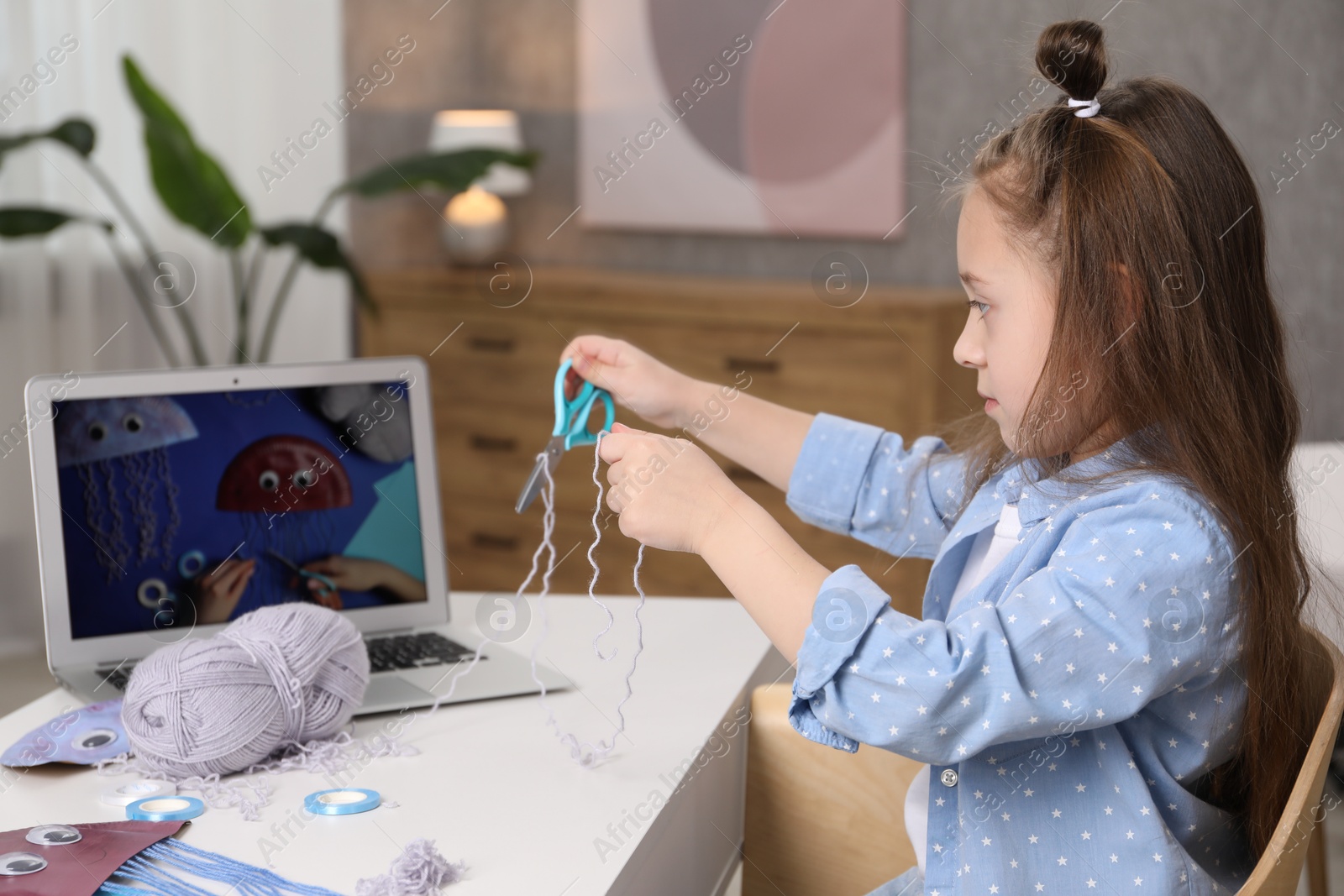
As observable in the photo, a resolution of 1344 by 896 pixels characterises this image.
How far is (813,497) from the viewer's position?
1.17 meters

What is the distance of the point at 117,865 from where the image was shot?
74cm

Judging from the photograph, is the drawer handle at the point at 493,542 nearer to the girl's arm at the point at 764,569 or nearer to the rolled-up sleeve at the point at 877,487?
the rolled-up sleeve at the point at 877,487

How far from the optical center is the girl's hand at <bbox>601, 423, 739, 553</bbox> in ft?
2.77

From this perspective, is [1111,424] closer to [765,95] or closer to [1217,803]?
[1217,803]

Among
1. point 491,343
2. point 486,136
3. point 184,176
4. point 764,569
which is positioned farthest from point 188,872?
point 486,136

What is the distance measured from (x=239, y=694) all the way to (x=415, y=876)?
225 millimetres

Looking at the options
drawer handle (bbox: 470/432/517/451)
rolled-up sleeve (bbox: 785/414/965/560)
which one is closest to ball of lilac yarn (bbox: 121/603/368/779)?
rolled-up sleeve (bbox: 785/414/965/560)

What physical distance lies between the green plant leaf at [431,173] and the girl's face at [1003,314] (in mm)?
1988

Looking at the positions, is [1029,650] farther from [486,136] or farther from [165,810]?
[486,136]

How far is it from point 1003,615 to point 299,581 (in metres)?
0.64

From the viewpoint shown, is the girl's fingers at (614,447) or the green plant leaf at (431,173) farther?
the green plant leaf at (431,173)

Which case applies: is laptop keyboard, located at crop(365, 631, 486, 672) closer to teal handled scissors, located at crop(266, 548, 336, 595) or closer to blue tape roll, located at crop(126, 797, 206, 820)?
teal handled scissors, located at crop(266, 548, 336, 595)

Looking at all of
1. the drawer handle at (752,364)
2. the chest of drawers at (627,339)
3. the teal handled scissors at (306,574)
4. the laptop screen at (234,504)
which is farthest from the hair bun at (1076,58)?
the drawer handle at (752,364)

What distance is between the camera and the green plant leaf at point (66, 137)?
233cm
